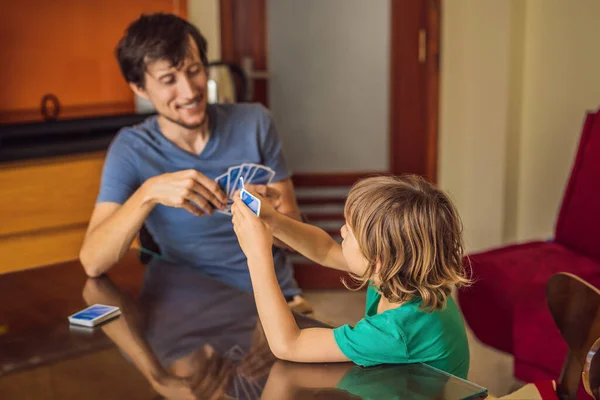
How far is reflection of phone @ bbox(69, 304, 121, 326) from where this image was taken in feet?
4.84

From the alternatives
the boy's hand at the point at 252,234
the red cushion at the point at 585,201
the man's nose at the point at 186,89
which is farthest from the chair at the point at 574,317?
the red cushion at the point at 585,201

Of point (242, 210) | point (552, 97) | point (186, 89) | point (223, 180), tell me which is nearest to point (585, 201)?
point (552, 97)

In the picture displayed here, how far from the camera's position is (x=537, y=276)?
8.46ft

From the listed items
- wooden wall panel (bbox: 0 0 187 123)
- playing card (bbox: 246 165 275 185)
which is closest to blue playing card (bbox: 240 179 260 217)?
playing card (bbox: 246 165 275 185)

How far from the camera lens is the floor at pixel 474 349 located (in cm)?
290

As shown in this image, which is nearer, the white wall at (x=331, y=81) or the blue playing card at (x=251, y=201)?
the blue playing card at (x=251, y=201)

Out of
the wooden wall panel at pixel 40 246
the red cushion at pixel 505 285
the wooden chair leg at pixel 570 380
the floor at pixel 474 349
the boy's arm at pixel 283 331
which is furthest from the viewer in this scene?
the wooden wall panel at pixel 40 246

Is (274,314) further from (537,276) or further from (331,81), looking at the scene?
(331,81)

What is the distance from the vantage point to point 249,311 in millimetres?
1530

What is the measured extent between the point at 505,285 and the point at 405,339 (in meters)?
1.41

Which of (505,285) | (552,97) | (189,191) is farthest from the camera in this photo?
(552,97)

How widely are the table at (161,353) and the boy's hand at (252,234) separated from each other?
6.1 inches

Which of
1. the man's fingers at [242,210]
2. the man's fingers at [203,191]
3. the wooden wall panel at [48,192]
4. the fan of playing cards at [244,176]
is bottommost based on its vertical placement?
the wooden wall panel at [48,192]

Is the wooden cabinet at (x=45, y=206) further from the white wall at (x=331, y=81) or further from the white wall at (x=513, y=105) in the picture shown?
the white wall at (x=513, y=105)
